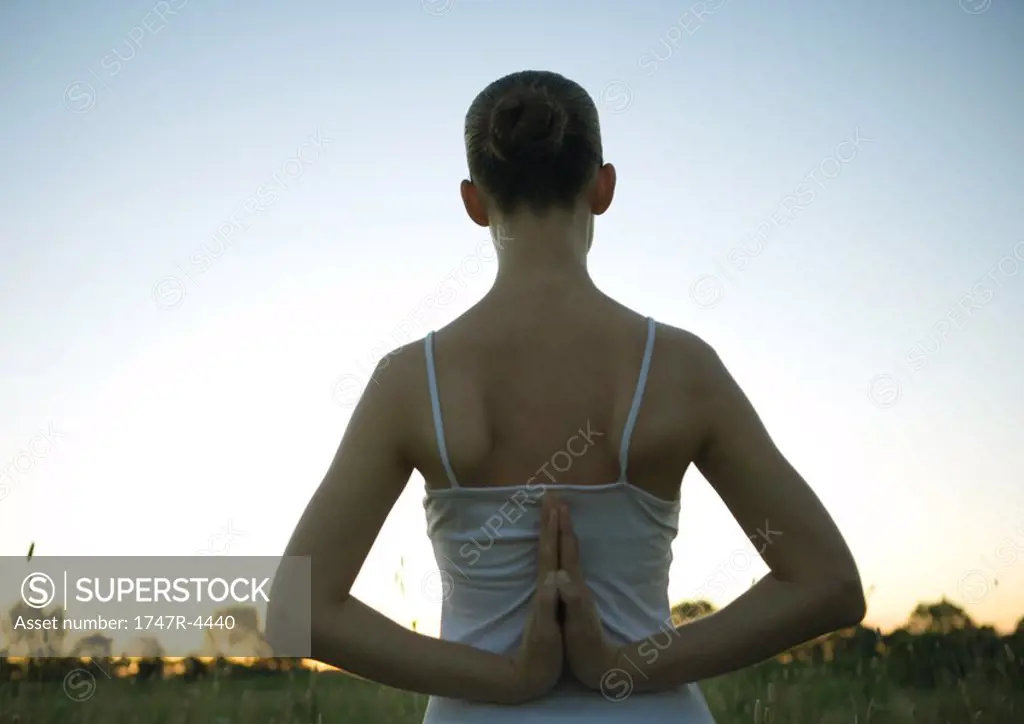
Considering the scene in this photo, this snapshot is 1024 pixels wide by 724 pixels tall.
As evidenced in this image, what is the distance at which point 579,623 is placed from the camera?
245 centimetres

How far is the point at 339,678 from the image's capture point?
21.8 feet

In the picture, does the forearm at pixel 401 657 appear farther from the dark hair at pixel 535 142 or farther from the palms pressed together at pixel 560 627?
the dark hair at pixel 535 142

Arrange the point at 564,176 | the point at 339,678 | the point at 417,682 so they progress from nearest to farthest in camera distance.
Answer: the point at 417,682 → the point at 564,176 → the point at 339,678

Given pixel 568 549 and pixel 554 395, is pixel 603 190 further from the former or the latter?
pixel 568 549

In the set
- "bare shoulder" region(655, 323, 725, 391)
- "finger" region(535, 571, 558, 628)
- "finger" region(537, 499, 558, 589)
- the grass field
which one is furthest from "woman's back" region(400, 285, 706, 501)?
the grass field

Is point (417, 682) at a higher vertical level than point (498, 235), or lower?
lower

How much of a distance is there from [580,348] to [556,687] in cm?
91

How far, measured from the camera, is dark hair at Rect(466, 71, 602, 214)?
9.05ft

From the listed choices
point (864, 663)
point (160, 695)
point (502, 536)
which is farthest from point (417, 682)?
point (864, 663)

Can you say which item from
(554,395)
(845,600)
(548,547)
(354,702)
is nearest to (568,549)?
(548,547)

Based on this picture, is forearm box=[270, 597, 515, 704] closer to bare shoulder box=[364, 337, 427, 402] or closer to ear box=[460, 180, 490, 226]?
bare shoulder box=[364, 337, 427, 402]

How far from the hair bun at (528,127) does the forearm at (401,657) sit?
1.34m

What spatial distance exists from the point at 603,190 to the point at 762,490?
1.01m

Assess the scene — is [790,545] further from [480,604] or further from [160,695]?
[160,695]
